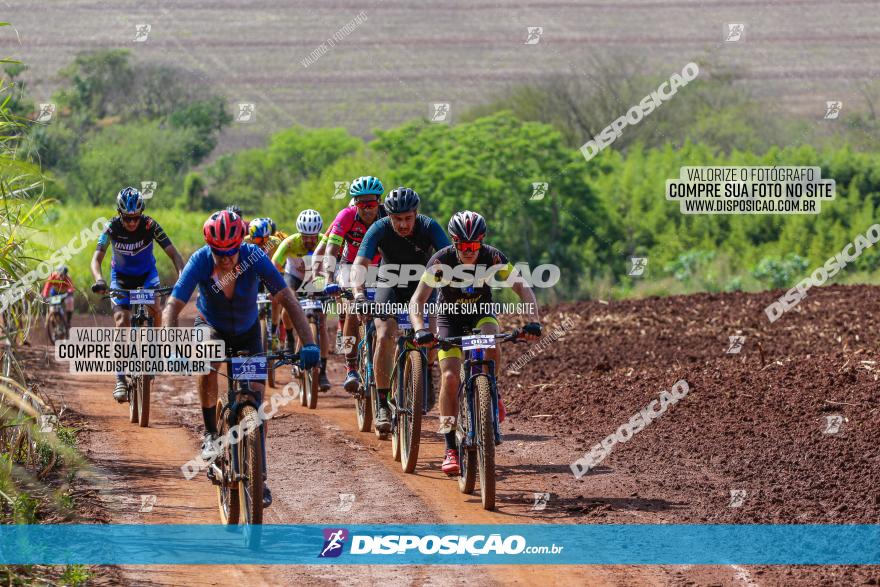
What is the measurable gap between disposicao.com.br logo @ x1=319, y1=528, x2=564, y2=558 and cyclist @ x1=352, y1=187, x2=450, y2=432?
315cm

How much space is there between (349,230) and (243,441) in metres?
5.59

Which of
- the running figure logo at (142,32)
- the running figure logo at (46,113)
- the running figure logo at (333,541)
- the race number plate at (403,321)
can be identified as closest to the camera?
→ the running figure logo at (333,541)

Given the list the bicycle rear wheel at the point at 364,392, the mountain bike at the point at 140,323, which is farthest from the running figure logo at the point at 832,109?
the mountain bike at the point at 140,323

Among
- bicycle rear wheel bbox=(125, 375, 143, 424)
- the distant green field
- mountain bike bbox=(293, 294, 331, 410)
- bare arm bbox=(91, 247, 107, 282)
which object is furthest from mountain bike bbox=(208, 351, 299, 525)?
the distant green field

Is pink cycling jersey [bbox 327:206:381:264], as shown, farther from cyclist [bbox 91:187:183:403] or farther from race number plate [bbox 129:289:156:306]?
race number plate [bbox 129:289:156:306]

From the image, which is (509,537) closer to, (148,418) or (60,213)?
(148,418)

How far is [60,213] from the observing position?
149ft

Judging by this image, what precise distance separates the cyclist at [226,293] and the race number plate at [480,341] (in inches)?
61.5

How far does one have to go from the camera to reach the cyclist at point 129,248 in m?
13.8

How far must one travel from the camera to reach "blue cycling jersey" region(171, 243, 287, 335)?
905 cm

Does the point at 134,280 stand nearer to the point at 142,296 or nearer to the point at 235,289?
the point at 142,296

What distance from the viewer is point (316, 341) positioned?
15617mm

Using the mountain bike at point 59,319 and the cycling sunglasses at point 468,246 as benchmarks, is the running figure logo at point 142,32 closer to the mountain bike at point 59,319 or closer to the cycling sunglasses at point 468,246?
the mountain bike at point 59,319

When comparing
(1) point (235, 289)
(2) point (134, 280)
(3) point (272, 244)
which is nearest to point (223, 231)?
(1) point (235, 289)
